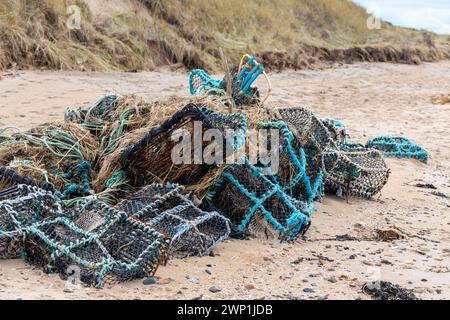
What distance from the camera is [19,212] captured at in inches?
138

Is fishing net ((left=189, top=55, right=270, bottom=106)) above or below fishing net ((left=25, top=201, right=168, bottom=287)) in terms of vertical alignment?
above

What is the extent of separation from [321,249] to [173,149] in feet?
3.51

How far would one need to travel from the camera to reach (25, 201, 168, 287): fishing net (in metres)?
3.19

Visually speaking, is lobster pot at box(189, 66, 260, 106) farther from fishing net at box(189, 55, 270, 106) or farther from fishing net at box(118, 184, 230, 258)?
fishing net at box(118, 184, 230, 258)

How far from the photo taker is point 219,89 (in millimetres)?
4691

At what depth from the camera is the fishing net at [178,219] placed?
3.63 metres

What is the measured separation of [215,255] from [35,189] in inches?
41.5

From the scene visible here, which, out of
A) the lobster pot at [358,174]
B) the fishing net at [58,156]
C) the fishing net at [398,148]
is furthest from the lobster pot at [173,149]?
the fishing net at [398,148]

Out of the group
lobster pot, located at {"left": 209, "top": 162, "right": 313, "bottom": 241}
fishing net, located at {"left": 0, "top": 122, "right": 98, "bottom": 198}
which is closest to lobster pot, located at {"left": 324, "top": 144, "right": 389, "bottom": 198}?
lobster pot, located at {"left": 209, "top": 162, "right": 313, "bottom": 241}

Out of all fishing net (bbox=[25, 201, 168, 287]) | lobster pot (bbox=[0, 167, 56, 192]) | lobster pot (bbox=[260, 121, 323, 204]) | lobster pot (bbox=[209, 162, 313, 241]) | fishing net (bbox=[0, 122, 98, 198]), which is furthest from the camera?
lobster pot (bbox=[260, 121, 323, 204])

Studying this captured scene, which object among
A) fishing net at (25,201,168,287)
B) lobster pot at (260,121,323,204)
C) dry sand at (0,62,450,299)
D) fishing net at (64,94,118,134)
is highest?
fishing net at (64,94,118,134)

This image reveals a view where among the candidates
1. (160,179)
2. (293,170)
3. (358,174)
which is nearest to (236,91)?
(293,170)

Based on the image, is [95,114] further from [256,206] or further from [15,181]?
[256,206]
